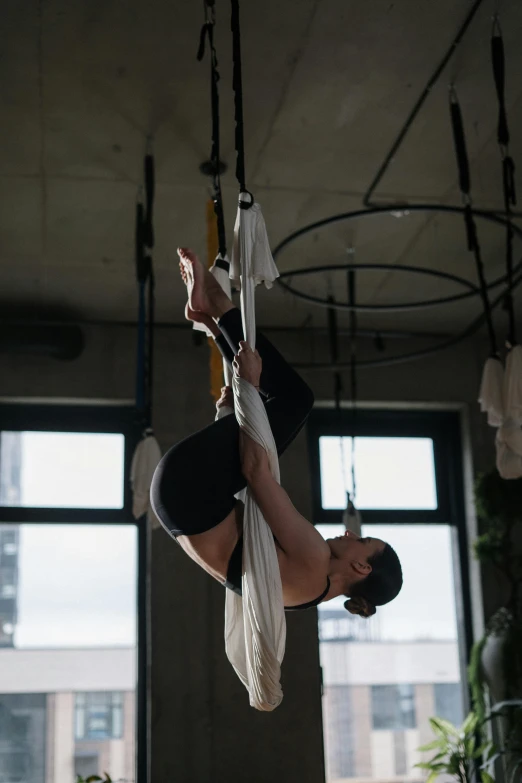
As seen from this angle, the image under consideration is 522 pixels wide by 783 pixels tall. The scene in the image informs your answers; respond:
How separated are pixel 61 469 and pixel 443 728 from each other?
320 cm

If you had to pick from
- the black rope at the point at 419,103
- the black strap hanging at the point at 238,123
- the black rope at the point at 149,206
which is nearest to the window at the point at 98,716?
the black rope at the point at 149,206

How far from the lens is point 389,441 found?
24.2 ft

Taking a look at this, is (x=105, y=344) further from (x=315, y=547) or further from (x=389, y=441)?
(x=315, y=547)

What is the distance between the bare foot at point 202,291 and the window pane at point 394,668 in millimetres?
4481

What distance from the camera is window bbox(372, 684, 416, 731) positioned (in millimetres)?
6734

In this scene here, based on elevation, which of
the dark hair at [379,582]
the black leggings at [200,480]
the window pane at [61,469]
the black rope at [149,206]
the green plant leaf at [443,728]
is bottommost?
the green plant leaf at [443,728]

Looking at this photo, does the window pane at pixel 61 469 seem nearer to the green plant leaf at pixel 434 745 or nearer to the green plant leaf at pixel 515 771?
the green plant leaf at pixel 434 745

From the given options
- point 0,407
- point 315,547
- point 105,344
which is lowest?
point 315,547

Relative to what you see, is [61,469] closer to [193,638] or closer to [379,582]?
[193,638]

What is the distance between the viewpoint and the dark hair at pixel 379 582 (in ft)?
8.96

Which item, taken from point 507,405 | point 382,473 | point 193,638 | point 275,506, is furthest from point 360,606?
point 382,473

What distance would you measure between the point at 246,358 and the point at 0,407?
183 inches

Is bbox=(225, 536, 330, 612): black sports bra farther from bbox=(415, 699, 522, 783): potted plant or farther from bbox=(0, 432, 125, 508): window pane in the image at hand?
bbox=(0, 432, 125, 508): window pane

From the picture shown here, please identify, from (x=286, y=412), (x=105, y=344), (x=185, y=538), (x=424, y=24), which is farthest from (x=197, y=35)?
(x=105, y=344)
